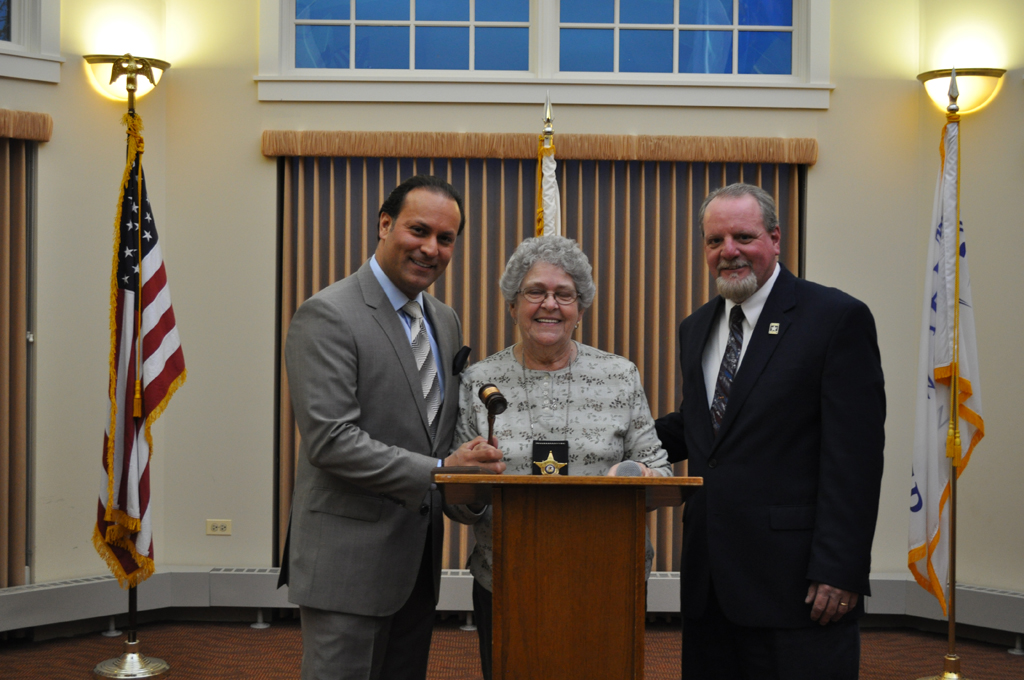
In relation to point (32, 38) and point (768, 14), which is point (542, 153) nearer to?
point (768, 14)

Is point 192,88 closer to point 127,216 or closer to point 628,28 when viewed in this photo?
point 127,216

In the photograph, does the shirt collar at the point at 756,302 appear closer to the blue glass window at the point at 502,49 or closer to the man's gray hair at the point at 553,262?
the man's gray hair at the point at 553,262

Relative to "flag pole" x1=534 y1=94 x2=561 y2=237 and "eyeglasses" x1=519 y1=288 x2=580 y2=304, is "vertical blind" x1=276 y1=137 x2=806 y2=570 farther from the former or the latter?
"eyeglasses" x1=519 y1=288 x2=580 y2=304

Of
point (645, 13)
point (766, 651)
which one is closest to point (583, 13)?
point (645, 13)

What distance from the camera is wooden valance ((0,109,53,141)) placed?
469cm

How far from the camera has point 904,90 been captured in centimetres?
519

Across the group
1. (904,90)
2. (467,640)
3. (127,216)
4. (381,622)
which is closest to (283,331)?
(127,216)

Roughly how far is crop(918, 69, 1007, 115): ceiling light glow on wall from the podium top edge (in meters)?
4.22

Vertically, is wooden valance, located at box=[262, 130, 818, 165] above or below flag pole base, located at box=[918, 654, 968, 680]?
above

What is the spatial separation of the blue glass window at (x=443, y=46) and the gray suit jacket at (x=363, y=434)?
3423 mm

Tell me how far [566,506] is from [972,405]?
3.40 meters

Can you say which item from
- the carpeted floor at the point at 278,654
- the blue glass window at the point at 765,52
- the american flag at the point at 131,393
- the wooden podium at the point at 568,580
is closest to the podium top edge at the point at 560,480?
the wooden podium at the point at 568,580

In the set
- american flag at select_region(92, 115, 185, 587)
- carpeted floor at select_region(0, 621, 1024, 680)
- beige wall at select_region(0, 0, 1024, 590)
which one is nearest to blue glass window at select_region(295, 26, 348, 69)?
beige wall at select_region(0, 0, 1024, 590)

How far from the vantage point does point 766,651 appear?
229 centimetres
